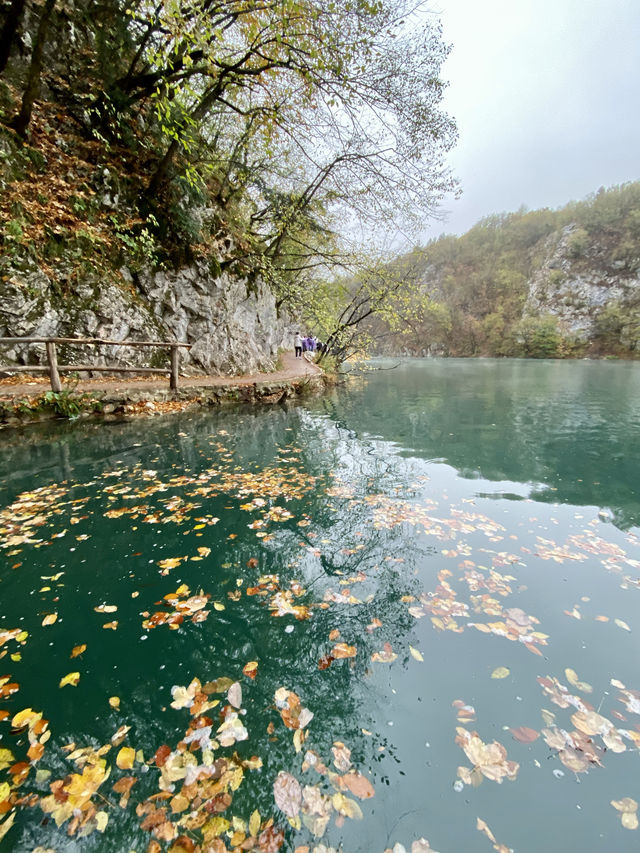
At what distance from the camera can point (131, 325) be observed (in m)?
10.1

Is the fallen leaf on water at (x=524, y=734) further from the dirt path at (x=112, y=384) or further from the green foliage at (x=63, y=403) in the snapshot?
the dirt path at (x=112, y=384)

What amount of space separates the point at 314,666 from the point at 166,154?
13.6 metres

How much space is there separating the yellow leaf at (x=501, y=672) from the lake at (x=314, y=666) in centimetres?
1

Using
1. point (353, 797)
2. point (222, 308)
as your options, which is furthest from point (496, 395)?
point (353, 797)

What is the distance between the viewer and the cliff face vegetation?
22.8 ft

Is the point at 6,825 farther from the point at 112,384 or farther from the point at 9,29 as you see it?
the point at 9,29

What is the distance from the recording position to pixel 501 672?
7.59ft

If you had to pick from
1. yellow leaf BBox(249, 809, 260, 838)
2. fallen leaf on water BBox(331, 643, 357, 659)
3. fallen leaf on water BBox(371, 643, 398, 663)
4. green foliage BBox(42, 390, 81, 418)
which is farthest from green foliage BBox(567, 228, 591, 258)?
yellow leaf BBox(249, 809, 260, 838)

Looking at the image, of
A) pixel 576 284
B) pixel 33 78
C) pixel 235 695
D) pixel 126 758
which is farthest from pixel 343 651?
pixel 576 284

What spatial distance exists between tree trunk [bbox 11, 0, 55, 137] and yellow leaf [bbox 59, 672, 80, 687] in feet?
39.6

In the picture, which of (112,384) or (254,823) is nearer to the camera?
(254,823)

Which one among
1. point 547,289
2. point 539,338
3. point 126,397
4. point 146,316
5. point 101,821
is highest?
point 547,289

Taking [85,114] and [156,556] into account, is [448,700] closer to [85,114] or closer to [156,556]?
[156,556]

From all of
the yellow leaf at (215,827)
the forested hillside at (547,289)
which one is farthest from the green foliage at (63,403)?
the forested hillside at (547,289)
